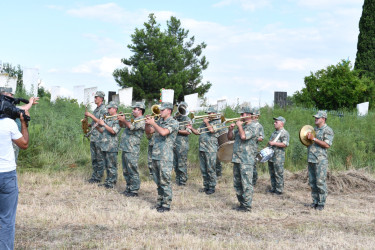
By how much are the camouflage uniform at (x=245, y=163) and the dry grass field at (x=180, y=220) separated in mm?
347

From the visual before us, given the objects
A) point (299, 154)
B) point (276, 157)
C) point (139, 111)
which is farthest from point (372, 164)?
point (139, 111)

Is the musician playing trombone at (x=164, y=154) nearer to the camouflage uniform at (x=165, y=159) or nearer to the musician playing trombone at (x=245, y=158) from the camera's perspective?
the camouflage uniform at (x=165, y=159)

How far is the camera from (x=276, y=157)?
32.6 ft

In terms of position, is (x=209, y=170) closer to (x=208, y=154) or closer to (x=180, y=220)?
(x=208, y=154)

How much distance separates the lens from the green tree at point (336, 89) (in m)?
20.4

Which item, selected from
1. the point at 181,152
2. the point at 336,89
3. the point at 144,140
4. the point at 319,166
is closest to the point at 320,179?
the point at 319,166

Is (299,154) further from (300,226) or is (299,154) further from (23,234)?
(23,234)

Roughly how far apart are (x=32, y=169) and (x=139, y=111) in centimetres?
390

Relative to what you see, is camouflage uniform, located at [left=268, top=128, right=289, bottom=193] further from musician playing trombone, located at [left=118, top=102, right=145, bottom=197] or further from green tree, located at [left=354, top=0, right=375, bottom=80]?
green tree, located at [left=354, top=0, right=375, bottom=80]

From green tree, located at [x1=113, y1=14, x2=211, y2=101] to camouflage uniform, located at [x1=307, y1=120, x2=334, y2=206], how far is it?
22711 mm

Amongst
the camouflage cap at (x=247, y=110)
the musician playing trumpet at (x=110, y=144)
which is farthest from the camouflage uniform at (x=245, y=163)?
the musician playing trumpet at (x=110, y=144)

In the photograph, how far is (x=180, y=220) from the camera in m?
6.89

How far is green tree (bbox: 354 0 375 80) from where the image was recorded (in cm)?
2330

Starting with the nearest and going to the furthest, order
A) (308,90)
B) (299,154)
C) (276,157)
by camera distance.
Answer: (276,157) < (299,154) < (308,90)
